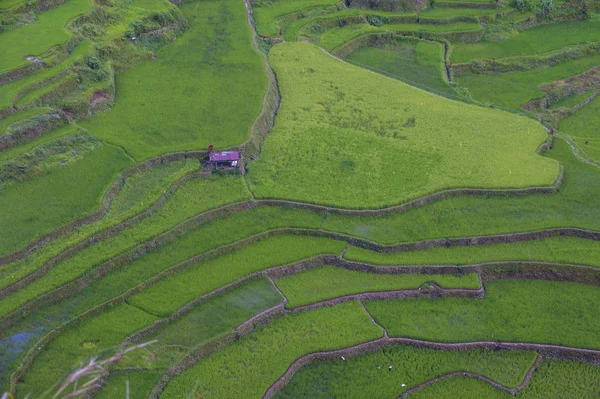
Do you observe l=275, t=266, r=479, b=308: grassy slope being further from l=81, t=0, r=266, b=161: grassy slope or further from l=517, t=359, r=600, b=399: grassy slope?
l=81, t=0, r=266, b=161: grassy slope

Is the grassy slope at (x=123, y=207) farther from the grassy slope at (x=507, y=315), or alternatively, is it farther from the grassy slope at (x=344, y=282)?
the grassy slope at (x=507, y=315)

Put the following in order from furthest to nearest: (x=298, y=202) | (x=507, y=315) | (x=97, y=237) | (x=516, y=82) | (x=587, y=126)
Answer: (x=516, y=82) → (x=587, y=126) → (x=298, y=202) → (x=97, y=237) → (x=507, y=315)

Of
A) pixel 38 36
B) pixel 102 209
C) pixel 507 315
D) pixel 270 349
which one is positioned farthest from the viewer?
pixel 38 36

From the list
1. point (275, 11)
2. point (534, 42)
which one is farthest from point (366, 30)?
point (534, 42)

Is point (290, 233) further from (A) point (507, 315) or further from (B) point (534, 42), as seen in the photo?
(B) point (534, 42)

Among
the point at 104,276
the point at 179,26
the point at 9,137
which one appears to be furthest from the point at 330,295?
the point at 179,26

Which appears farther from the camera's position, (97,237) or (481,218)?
(481,218)
